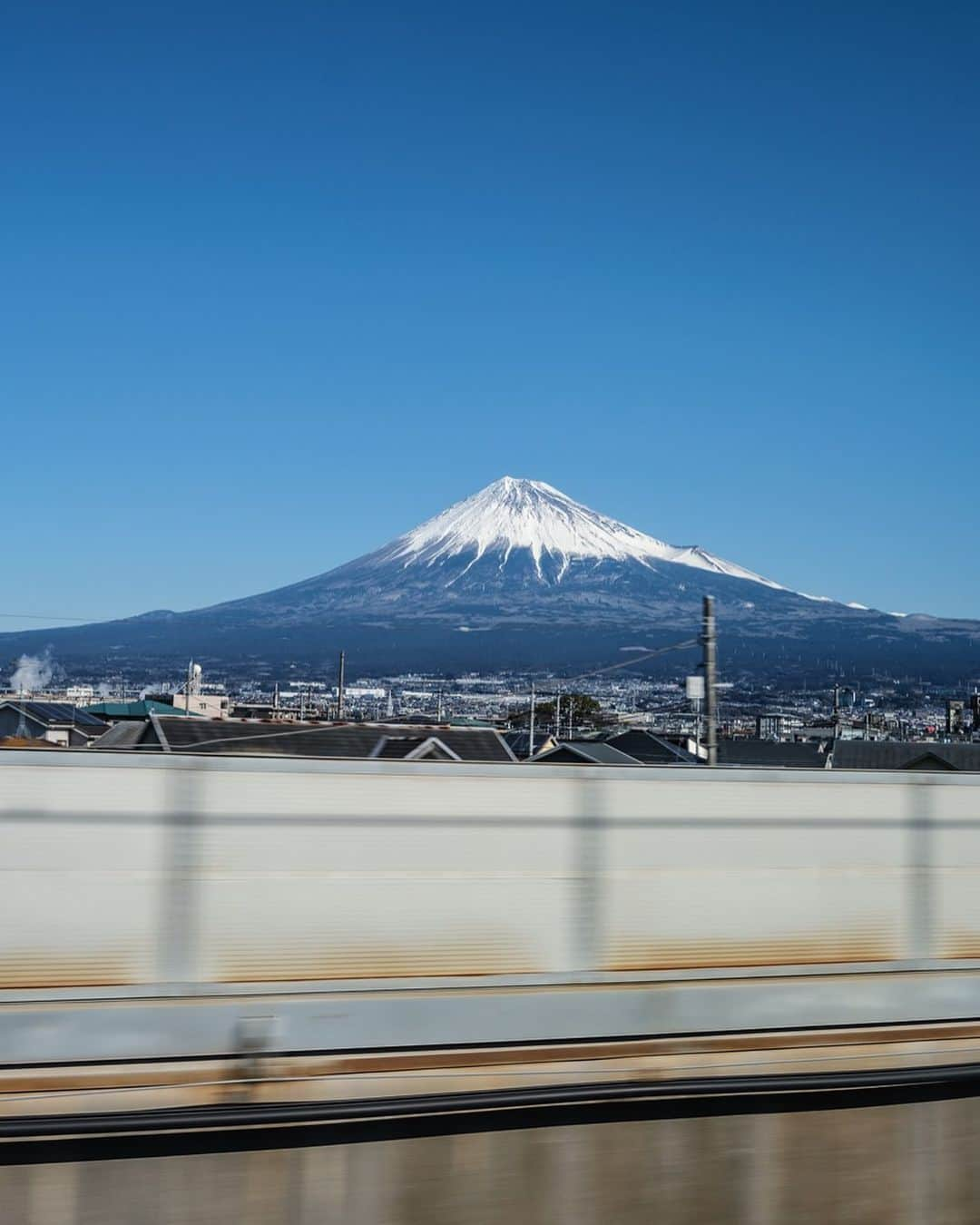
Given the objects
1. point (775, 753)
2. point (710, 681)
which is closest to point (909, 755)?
point (775, 753)

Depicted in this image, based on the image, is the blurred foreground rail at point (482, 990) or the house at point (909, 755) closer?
the blurred foreground rail at point (482, 990)

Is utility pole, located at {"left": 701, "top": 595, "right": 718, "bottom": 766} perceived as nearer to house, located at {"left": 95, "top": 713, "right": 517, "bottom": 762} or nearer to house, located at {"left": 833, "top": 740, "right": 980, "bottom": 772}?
house, located at {"left": 95, "top": 713, "right": 517, "bottom": 762}

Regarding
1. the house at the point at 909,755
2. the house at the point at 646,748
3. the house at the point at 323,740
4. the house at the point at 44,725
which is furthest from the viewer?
the house at the point at 44,725

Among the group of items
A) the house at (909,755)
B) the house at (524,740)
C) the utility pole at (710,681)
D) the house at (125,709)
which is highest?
the utility pole at (710,681)

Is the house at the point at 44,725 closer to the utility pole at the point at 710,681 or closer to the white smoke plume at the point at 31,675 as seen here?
the utility pole at the point at 710,681

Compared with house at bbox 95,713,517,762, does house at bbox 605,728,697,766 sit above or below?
below

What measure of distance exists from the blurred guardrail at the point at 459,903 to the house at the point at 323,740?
22.2 metres

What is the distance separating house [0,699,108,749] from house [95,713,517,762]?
18.1 meters

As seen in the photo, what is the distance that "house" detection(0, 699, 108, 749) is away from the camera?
55812 mm

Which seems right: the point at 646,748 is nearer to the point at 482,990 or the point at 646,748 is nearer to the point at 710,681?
the point at 710,681

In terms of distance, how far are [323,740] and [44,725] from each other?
89.1 feet

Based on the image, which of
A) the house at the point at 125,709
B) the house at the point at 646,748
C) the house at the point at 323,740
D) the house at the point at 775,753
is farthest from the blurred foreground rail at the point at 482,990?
the house at the point at 125,709

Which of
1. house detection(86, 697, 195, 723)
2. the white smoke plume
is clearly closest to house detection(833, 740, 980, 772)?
house detection(86, 697, 195, 723)

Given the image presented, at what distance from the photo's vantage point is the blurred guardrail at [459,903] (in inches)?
283
